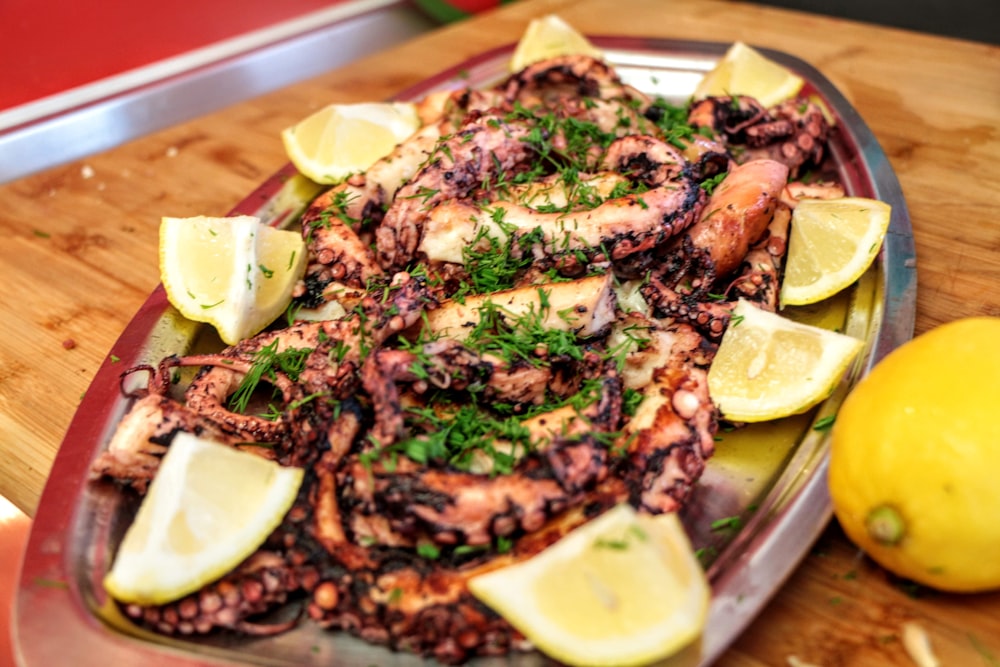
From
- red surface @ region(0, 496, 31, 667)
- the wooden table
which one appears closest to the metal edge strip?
the wooden table

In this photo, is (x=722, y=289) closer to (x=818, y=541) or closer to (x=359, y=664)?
(x=818, y=541)

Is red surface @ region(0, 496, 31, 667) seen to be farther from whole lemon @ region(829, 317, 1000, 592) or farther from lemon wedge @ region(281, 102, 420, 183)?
whole lemon @ region(829, 317, 1000, 592)

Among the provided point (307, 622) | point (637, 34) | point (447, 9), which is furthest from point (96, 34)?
point (307, 622)

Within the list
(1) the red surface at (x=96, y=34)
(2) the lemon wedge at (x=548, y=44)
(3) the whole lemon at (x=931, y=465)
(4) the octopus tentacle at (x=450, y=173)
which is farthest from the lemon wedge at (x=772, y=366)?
(1) the red surface at (x=96, y=34)

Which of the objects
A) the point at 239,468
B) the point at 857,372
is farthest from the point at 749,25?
the point at 239,468

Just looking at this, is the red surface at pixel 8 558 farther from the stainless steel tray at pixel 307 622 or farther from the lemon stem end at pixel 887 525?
the lemon stem end at pixel 887 525

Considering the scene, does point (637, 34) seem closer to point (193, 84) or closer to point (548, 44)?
point (548, 44)

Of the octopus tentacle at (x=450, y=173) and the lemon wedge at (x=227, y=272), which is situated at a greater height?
the octopus tentacle at (x=450, y=173)
